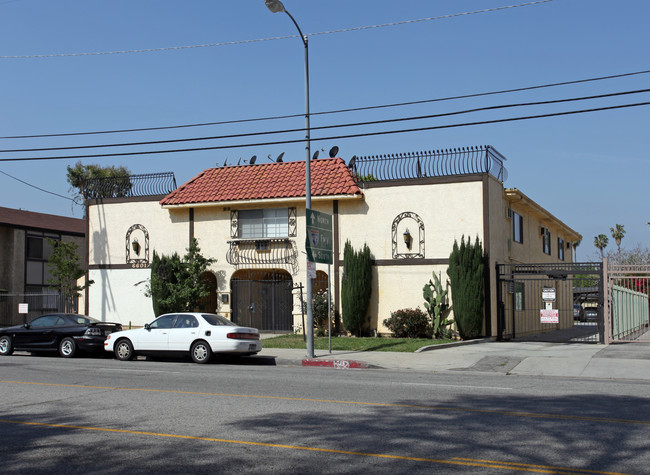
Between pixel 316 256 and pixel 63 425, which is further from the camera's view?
pixel 316 256

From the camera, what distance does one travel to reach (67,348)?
2088 cm

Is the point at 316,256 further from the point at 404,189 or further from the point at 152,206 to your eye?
the point at 152,206

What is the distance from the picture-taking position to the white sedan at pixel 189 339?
1836 centimetres

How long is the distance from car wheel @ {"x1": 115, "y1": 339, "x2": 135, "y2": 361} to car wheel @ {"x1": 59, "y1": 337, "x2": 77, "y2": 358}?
1.72 meters

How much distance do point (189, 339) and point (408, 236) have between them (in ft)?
30.4

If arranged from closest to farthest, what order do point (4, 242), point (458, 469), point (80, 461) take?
point (458, 469) < point (80, 461) < point (4, 242)

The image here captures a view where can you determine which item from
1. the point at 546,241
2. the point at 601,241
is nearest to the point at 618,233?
the point at 601,241

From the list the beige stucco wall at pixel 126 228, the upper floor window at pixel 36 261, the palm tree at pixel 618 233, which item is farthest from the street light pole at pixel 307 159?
the palm tree at pixel 618 233

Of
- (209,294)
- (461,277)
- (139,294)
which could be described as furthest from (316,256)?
(139,294)

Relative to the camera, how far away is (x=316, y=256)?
19344 millimetres

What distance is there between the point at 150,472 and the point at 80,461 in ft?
3.11

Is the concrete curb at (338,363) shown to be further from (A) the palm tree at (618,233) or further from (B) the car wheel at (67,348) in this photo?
(A) the palm tree at (618,233)

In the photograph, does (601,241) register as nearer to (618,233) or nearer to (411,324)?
(618,233)

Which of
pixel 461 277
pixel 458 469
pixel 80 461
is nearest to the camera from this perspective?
pixel 458 469
